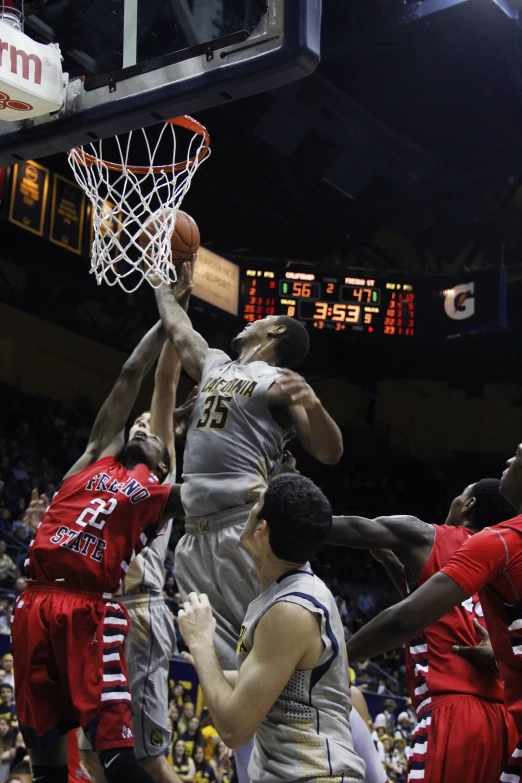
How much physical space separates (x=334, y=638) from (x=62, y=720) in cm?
214

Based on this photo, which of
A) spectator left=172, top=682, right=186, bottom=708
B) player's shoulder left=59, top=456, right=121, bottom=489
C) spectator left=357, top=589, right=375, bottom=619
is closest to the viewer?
player's shoulder left=59, top=456, right=121, bottom=489

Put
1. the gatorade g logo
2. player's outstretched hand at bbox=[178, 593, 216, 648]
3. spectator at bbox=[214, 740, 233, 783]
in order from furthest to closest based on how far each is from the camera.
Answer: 1. the gatorade g logo
2. spectator at bbox=[214, 740, 233, 783]
3. player's outstretched hand at bbox=[178, 593, 216, 648]

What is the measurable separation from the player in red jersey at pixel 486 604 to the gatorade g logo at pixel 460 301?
11964 mm

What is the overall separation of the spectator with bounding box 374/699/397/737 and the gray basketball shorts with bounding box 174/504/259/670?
25.5 feet

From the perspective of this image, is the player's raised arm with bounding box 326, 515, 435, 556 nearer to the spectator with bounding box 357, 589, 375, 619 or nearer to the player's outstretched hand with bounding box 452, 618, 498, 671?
the player's outstretched hand with bounding box 452, 618, 498, 671

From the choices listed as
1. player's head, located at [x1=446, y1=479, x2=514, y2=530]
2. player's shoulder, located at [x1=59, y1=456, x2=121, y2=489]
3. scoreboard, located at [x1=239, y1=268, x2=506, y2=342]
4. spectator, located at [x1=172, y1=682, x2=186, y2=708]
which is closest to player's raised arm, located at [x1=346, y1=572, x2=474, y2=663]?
player's head, located at [x1=446, y1=479, x2=514, y2=530]

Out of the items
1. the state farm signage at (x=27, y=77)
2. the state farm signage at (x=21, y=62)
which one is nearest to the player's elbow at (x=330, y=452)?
the state farm signage at (x=27, y=77)

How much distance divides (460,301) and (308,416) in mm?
11517

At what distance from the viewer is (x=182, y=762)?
896 cm

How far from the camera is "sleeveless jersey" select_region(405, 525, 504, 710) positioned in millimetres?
4082

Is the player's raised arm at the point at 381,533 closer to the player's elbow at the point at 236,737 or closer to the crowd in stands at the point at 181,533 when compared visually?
the player's elbow at the point at 236,737

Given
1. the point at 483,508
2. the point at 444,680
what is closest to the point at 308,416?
the point at 483,508

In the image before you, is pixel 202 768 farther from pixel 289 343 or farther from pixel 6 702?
pixel 289 343

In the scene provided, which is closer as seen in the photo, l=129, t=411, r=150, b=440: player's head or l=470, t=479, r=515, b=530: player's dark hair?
l=470, t=479, r=515, b=530: player's dark hair
